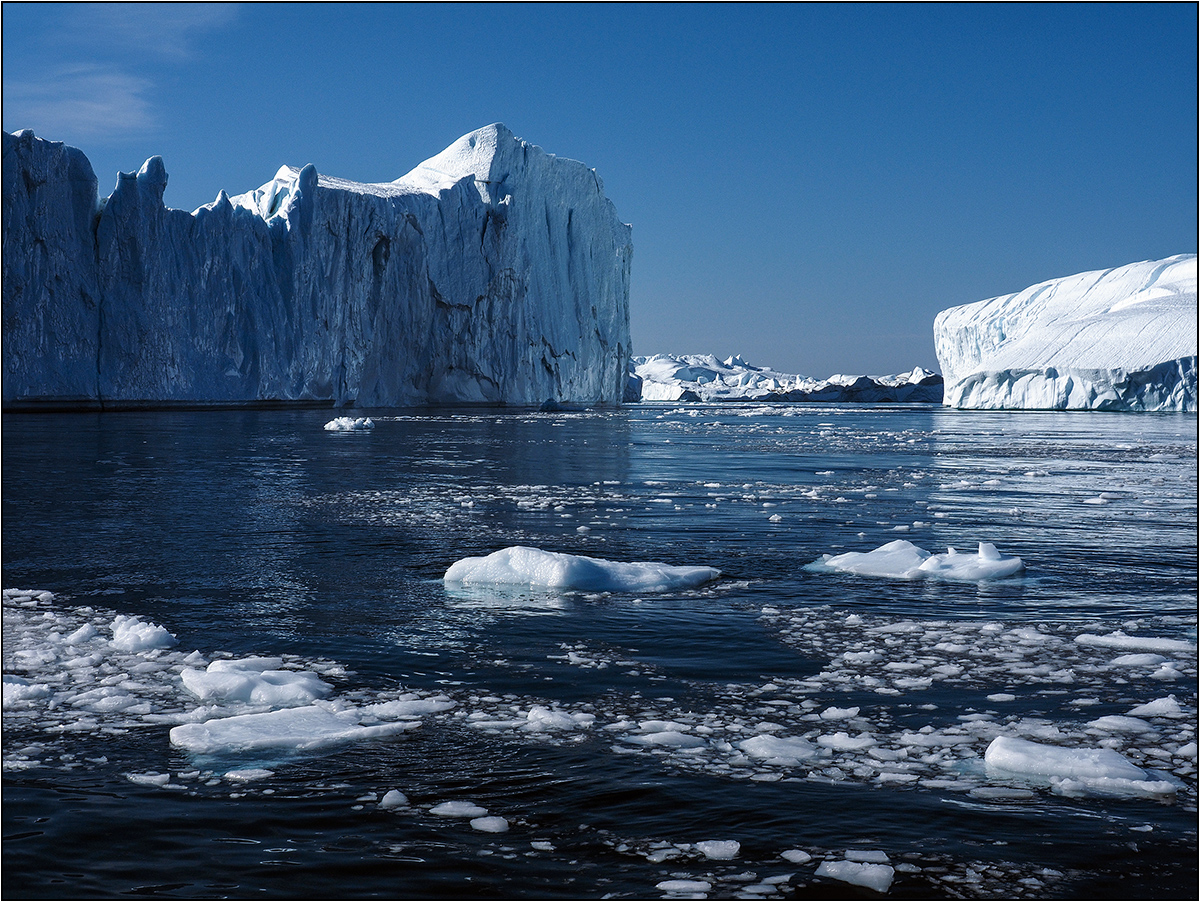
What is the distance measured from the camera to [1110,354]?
172 feet

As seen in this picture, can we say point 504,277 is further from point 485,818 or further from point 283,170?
point 485,818

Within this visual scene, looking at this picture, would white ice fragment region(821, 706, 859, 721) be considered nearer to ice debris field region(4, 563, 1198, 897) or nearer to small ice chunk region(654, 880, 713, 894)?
ice debris field region(4, 563, 1198, 897)

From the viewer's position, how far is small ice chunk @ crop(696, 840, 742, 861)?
9.42 feet

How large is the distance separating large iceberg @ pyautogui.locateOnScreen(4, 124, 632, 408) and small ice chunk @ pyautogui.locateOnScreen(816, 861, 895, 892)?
38.7 meters

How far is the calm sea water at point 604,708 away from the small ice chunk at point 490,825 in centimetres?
3

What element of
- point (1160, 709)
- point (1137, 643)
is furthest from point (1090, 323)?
point (1160, 709)

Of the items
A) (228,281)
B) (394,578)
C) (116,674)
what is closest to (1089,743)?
(116,674)

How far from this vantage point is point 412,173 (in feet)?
213

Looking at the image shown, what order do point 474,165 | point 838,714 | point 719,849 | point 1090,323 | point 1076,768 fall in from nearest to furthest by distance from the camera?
point 719,849 → point 1076,768 → point 838,714 → point 1090,323 → point 474,165

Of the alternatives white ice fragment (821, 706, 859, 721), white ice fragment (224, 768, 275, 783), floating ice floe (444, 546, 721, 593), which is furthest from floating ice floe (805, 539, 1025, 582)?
white ice fragment (224, 768, 275, 783)

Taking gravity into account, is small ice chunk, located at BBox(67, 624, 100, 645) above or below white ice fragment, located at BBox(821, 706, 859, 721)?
above

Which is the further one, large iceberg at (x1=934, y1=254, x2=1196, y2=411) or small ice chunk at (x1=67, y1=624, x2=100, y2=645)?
large iceberg at (x1=934, y1=254, x2=1196, y2=411)

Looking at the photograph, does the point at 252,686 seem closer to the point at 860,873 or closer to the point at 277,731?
the point at 277,731

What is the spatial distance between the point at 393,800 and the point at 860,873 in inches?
56.4
